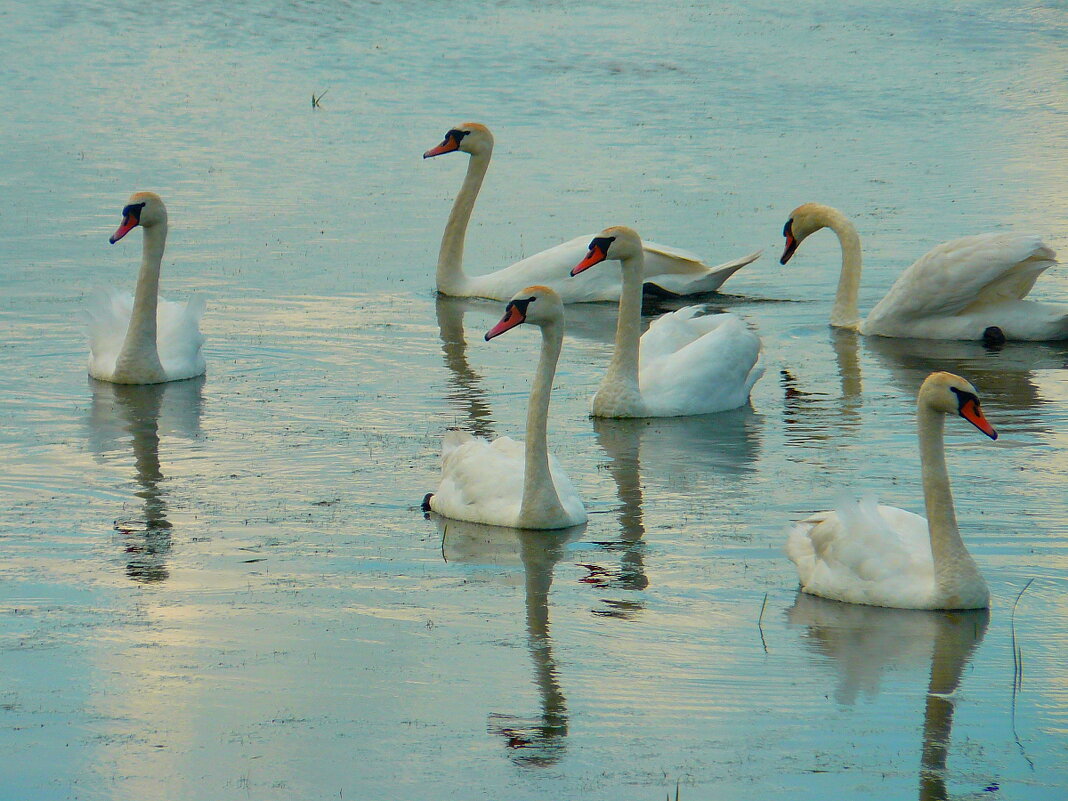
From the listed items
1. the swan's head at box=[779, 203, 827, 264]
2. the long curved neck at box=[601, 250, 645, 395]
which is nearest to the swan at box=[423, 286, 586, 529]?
the long curved neck at box=[601, 250, 645, 395]

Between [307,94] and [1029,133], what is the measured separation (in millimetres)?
9233

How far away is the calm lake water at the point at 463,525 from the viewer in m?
6.01

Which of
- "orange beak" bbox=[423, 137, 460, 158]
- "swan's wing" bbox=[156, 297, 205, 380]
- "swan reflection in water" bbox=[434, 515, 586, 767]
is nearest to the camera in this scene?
"swan reflection in water" bbox=[434, 515, 586, 767]

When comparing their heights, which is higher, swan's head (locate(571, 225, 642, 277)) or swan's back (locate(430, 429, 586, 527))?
swan's head (locate(571, 225, 642, 277))

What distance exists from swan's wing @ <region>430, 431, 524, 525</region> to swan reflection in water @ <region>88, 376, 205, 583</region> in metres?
1.29

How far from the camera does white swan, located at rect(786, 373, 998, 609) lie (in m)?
7.19

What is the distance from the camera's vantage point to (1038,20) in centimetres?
3359

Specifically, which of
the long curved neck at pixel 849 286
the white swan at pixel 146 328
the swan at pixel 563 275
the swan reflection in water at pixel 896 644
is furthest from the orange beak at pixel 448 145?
the swan reflection in water at pixel 896 644

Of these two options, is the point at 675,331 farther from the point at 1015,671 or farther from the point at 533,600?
the point at 1015,671

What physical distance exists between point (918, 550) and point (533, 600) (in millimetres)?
1552

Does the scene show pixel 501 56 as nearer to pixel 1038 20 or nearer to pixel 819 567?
pixel 1038 20

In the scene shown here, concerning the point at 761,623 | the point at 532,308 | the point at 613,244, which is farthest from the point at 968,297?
the point at 761,623

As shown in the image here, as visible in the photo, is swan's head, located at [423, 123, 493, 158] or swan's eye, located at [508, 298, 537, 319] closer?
swan's eye, located at [508, 298, 537, 319]

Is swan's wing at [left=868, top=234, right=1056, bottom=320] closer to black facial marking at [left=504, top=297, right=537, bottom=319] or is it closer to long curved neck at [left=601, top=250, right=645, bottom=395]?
long curved neck at [left=601, top=250, right=645, bottom=395]
